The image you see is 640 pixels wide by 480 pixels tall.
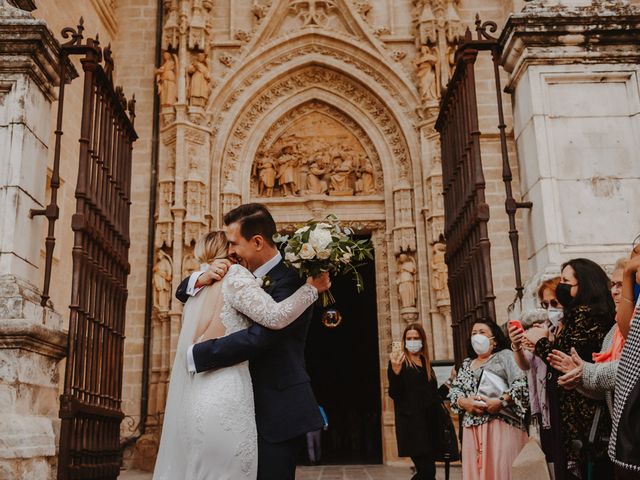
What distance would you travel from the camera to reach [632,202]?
505cm

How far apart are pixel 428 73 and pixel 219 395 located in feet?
36.8

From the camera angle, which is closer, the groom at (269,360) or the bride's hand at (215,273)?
the groom at (269,360)

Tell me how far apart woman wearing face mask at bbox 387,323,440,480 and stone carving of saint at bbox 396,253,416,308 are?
567cm

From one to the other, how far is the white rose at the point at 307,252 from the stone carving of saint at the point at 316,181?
10.4m

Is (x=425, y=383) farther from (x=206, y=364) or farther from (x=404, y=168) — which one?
(x=404, y=168)

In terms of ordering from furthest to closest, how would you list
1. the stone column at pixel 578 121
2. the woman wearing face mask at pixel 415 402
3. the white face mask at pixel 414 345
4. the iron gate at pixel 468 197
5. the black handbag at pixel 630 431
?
1. the white face mask at pixel 414 345
2. the woman wearing face mask at pixel 415 402
3. the iron gate at pixel 468 197
4. the stone column at pixel 578 121
5. the black handbag at pixel 630 431

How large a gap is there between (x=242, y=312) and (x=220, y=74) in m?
11.3

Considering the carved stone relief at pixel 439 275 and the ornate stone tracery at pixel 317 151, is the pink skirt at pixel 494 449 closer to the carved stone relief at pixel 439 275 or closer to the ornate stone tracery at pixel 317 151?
the carved stone relief at pixel 439 275

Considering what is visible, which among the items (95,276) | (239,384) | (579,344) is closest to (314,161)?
(95,276)

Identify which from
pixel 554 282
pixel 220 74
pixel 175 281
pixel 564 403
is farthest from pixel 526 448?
pixel 220 74

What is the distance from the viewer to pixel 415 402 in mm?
6512

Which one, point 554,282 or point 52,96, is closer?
point 554,282

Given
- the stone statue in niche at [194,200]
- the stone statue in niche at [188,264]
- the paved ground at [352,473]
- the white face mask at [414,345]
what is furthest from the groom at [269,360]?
the stone statue in niche at [194,200]

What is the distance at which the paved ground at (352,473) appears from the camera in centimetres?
959
